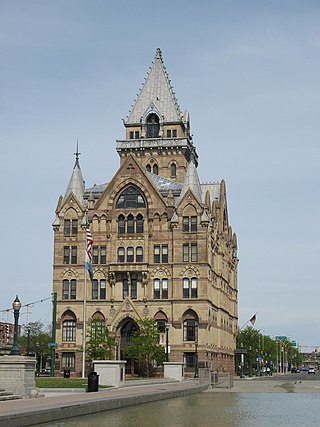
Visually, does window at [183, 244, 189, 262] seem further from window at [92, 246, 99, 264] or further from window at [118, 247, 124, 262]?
window at [92, 246, 99, 264]

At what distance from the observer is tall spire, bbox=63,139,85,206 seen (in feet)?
316

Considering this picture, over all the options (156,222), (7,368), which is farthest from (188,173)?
(7,368)

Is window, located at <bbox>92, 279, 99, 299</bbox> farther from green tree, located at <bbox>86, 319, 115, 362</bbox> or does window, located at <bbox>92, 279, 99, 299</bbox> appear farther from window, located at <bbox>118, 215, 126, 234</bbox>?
window, located at <bbox>118, 215, 126, 234</bbox>

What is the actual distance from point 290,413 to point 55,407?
1061cm

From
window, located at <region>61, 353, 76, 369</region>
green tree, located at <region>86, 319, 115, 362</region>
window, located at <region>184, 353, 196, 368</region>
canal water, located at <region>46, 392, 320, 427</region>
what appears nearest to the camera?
canal water, located at <region>46, 392, 320, 427</region>

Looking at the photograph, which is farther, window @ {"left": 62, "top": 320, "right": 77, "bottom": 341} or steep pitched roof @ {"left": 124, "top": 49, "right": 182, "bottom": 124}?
steep pitched roof @ {"left": 124, "top": 49, "right": 182, "bottom": 124}

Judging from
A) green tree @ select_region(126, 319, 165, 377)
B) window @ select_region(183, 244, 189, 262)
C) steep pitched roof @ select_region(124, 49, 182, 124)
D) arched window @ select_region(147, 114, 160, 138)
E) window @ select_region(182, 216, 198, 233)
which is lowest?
green tree @ select_region(126, 319, 165, 377)

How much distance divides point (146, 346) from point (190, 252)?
13314 millimetres

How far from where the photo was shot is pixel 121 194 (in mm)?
94125

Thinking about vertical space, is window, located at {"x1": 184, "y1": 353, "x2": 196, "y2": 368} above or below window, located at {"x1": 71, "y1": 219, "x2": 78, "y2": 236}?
below

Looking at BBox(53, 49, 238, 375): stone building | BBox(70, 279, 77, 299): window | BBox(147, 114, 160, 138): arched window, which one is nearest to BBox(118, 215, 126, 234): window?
BBox(53, 49, 238, 375): stone building

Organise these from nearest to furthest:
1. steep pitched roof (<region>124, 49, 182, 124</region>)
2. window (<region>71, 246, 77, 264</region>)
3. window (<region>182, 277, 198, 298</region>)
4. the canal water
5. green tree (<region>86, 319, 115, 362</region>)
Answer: the canal water
green tree (<region>86, 319, 115, 362</region>)
window (<region>182, 277, 198, 298</region>)
window (<region>71, 246, 77, 264</region>)
steep pitched roof (<region>124, 49, 182, 124</region>)

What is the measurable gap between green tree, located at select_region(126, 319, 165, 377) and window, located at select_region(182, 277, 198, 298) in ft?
18.8

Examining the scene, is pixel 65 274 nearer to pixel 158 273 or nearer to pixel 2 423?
pixel 158 273
